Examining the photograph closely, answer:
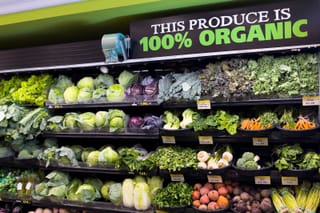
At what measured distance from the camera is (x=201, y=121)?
3.02 m

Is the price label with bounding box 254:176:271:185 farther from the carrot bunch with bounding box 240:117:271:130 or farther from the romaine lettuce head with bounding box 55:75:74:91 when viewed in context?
the romaine lettuce head with bounding box 55:75:74:91

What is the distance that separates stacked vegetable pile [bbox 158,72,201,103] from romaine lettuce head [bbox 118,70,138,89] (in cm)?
38

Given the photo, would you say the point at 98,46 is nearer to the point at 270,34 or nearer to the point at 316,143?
the point at 270,34

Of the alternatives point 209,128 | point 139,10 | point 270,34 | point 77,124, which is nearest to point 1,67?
point 77,124

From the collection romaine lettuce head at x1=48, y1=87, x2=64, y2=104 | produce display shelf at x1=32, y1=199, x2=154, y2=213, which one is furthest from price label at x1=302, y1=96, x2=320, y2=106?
romaine lettuce head at x1=48, y1=87, x2=64, y2=104

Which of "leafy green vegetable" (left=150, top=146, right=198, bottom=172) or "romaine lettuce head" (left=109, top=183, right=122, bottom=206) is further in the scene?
"romaine lettuce head" (left=109, top=183, right=122, bottom=206)

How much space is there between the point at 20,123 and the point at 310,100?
2898mm

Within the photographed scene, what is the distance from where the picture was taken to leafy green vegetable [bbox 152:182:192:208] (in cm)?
299

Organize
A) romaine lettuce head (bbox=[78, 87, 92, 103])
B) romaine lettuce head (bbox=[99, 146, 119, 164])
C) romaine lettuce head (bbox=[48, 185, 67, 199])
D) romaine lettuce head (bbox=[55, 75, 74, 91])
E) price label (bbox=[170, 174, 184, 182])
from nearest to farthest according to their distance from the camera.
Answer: price label (bbox=[170, 174, 184, 182]) < romaine lettuce head (bbox=[99, 146, 119, 164]) < romaine lettuce head (bbox=[78, 87, 92, 103]) < romaine lettuce head (bbox=[48, 185, 67, 199]) < romaine lettuce head (bbox=[55, 75, 74, 91])

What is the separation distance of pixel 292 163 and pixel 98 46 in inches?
83.0

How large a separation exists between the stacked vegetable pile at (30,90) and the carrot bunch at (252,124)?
2174mm

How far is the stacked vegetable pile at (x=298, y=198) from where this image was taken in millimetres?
2732

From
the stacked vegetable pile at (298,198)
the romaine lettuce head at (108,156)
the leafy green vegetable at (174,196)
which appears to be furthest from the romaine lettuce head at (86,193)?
the stacked vegetable pile at (298,198)

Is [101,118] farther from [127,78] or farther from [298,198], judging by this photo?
[298,198]
